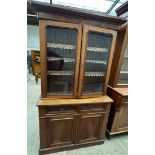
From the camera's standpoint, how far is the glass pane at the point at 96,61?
165 centimetres

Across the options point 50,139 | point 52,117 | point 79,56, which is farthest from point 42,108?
point 79,56

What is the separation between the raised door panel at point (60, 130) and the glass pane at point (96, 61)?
1.57ft

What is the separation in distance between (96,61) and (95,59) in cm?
3

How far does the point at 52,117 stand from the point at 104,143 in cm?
106

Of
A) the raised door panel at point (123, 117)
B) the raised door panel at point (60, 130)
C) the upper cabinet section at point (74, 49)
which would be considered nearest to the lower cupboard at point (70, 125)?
the raised door panel at point (60, 130)

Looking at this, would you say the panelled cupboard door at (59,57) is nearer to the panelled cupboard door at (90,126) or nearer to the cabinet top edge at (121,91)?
the panelled cupboard door at (90,126)

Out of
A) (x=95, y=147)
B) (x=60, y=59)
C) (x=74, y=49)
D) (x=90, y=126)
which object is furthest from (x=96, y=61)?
(x=95, y=147)

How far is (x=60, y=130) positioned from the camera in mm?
1698

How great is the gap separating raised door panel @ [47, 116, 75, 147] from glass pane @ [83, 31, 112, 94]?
18.8 inches

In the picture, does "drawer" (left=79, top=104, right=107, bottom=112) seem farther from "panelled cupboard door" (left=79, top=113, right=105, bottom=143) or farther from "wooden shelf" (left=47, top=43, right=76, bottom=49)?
"wooden shelf" (left=47, top=43, right=76, bottom=49)

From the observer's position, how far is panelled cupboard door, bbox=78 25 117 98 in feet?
5.22

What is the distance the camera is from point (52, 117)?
1.59 meters

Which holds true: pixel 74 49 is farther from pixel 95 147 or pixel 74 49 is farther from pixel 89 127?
pixel 95 147
